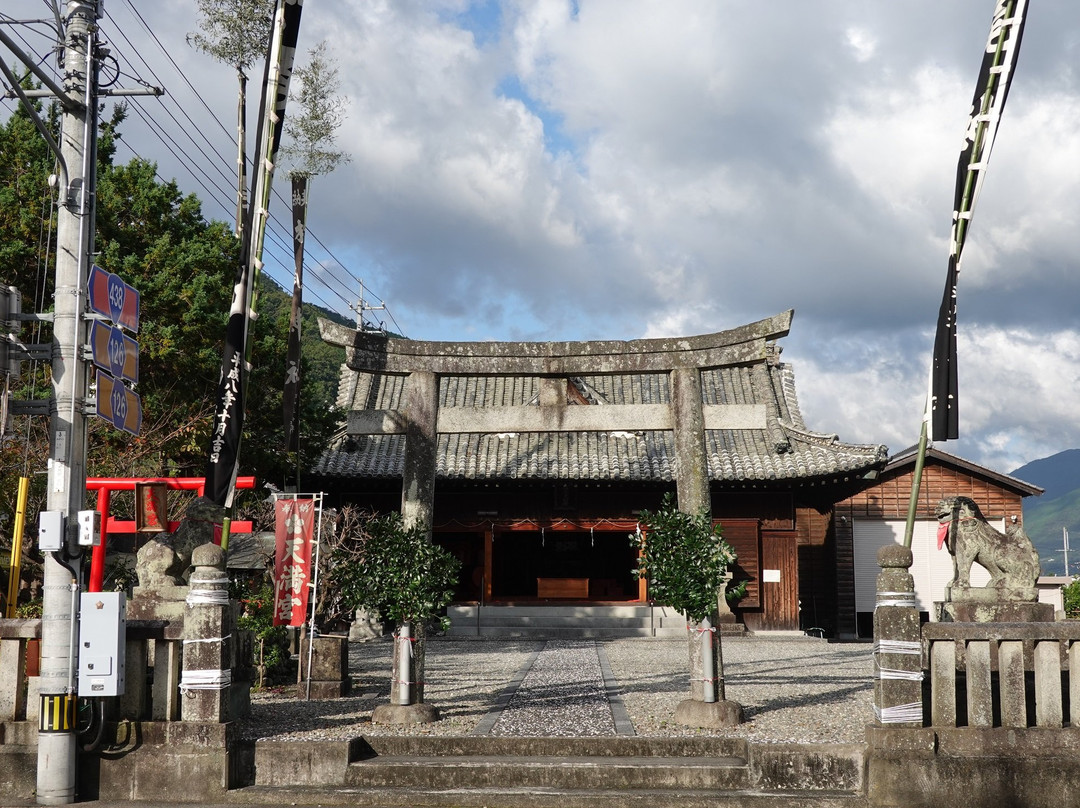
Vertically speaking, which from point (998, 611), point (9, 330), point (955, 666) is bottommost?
point (955, 666)

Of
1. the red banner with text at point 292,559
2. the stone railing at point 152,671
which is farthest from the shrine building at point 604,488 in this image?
the stone railing at point 152,671

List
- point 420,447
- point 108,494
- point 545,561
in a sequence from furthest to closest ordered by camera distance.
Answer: point 545,561
point 108,494
point 420,447

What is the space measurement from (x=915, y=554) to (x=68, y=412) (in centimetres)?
2244

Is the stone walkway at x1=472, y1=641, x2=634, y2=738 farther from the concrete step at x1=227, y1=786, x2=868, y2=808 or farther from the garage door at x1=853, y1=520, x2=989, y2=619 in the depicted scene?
the garage door at x1=853, y1=520, x2=989, y2=619

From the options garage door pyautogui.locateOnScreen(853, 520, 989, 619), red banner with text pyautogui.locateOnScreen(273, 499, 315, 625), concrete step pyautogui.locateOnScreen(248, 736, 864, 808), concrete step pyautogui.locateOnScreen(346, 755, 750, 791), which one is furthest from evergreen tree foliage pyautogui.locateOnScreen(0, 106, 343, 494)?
garage door pyautogui.locateOnScreen(853, 520, 989, 619)

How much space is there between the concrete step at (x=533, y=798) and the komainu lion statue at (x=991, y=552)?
355 centimetres

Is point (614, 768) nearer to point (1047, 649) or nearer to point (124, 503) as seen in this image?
point (1047, 649)

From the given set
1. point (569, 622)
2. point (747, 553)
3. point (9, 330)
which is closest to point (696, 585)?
point (9, 330)

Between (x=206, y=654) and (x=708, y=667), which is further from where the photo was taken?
(x=708, y=667)

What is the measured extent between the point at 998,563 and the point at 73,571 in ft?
29.4

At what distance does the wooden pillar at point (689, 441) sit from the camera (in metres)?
10.4

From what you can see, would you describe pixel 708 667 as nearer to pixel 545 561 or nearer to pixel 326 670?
pixel 326 670

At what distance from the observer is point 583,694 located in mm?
11750

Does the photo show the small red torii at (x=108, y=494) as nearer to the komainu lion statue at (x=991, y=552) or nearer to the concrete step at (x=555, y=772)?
the concrete step at (x=555, y=772)
